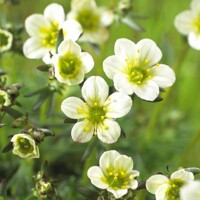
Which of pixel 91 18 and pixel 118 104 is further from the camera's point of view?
pixel 91 18

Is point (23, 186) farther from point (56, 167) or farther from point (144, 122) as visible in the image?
point (144, 122)

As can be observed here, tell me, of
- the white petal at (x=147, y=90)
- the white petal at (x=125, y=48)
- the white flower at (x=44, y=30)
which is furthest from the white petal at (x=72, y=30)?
the white petal at (x=147, y=90)

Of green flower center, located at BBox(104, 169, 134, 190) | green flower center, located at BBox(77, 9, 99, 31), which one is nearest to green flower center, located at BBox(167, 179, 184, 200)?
green flower center, located at BBox(104, 169, 134, 190)

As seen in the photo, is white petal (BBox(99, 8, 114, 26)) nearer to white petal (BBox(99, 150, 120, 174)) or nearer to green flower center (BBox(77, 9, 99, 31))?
green flower center (BBox(77, 9, 99, 31))

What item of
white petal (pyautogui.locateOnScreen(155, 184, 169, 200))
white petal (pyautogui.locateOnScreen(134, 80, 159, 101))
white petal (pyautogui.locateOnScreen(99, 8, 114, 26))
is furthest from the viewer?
white petal (pyautogui.locateOnScreen(99, 8, 114, 26))

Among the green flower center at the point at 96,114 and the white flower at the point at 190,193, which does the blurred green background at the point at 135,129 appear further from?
the white flower at the point at 190,193

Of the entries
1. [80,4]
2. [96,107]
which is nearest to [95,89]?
[96,107]

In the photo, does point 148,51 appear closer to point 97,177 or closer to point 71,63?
point 71,63
